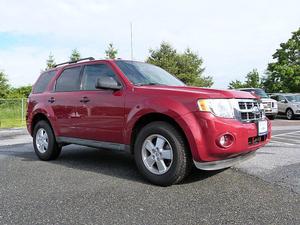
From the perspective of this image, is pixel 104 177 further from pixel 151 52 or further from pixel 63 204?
pixel 151 52

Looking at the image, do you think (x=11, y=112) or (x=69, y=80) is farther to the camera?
(x=11, y=112)

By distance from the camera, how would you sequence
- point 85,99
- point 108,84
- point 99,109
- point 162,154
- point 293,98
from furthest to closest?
1. point 293,98
2. point 85,99
3. point 99,109
4. point 108,84
5. point 162,154

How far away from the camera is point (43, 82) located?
7.36 metres

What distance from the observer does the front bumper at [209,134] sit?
14.7 ft

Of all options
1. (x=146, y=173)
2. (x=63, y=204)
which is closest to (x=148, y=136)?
(x=146, y=173)

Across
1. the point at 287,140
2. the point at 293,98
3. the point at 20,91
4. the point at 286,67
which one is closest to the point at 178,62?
the point at 286,67

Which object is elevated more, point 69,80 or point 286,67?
point 286,67

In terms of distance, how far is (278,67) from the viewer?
3938cm

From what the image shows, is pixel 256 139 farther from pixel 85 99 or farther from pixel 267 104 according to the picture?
pixel 267 104

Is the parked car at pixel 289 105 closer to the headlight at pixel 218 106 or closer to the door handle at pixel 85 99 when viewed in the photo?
the door handle at pixel 85 99

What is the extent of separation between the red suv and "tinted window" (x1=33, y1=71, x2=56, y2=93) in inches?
23.0

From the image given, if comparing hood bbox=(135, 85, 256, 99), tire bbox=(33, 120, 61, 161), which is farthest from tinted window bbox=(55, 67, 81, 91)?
hood bbox=(135, 85, 256, 99)

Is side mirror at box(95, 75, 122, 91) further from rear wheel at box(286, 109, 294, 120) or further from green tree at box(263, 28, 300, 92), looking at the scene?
green tree at box(263, 28, 300, 92)

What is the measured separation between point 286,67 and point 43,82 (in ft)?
116
